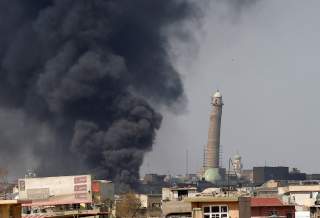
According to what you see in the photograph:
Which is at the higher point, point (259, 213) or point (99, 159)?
point (99, 159)

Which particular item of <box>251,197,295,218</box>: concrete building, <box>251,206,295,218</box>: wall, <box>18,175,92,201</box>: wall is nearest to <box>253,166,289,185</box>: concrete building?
<box>18,175,92,201</box>: wall

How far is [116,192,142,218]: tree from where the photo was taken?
7876cm

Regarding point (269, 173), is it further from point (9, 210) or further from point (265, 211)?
point (9, 210)

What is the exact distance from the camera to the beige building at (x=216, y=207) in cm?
2369

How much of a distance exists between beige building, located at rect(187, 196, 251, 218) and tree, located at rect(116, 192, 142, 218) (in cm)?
5352

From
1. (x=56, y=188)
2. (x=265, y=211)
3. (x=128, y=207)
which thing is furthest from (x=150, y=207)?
(x=265, y=211)

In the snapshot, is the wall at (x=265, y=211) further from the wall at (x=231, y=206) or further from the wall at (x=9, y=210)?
the wall at (x=9, y=210)

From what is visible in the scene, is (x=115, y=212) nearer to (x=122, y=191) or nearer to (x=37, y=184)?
(x=37, y=184)

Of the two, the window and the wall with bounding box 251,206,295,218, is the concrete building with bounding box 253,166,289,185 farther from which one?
the window

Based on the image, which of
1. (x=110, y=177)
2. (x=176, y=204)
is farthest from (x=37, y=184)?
(x=110, y=177)

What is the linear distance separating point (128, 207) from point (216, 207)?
5844cm

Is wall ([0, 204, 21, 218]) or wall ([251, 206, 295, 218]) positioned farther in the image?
wall ([251, 206, 295, 218])

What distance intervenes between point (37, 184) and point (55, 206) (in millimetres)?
12805

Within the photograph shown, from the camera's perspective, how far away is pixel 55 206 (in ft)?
197
